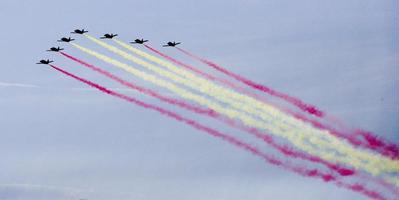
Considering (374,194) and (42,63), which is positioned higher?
(42,63)

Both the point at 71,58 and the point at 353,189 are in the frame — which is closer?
the point at 353,189

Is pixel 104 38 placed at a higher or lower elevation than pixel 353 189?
higher

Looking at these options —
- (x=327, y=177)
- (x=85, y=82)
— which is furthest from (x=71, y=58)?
(x=327, y=177)

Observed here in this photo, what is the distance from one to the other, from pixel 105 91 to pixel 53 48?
525 inches

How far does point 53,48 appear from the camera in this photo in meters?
138

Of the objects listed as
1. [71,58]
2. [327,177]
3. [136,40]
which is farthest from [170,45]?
[327,177]

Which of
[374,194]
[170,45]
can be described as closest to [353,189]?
[374,194]

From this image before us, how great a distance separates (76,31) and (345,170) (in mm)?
42220

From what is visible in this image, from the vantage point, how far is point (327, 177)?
124312 mm

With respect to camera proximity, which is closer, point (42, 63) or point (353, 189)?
point (353, 189)

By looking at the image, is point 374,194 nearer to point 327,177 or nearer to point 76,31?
point 327,177

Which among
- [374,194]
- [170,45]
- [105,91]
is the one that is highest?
[170,45]

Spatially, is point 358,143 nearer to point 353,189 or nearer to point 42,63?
point 353,189

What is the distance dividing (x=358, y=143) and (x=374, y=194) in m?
6.62
